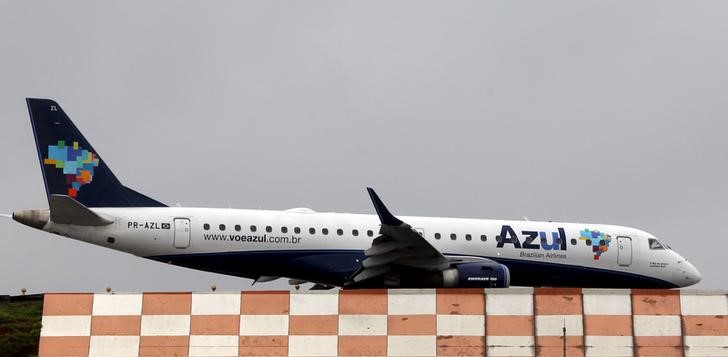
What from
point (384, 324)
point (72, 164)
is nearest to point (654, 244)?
point (384, 324)

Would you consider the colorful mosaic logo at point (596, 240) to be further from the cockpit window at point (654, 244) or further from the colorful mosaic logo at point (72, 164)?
the colorful mosaic logo at point (72, 164)

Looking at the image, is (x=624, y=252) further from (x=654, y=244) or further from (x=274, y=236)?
(x=274, y=236)

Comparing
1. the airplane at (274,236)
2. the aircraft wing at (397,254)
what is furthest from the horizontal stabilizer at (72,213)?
the aircraft wing at (397,254)

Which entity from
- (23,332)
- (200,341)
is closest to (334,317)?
(200,341)

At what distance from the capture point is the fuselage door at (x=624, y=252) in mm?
32031

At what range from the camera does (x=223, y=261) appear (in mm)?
28312

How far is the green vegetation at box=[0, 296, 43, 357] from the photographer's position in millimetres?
21366

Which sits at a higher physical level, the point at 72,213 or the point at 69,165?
the point at 69,165

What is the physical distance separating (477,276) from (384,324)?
9102 millimetres

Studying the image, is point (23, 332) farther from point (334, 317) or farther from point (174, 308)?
point (334, 317)

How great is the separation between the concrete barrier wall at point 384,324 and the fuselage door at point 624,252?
1297 centimetres

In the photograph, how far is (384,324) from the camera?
1877cm

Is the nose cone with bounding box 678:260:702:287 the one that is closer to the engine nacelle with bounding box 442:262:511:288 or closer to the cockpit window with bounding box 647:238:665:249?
the cockpit window with bounding box 647:238:665:249

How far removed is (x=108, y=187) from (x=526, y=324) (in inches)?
571
